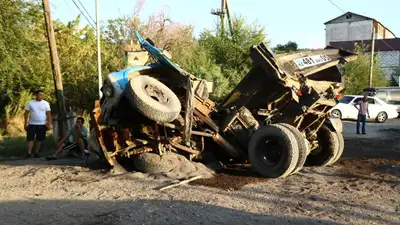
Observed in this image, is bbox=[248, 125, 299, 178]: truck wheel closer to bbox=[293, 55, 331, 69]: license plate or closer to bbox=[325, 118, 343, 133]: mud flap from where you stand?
bbox=[293, 55, 331, 69]: license plate

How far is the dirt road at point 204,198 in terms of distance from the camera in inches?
205

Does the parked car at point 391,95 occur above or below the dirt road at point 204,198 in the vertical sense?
above

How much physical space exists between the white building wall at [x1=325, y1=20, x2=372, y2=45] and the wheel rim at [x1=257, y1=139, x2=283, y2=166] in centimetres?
7157

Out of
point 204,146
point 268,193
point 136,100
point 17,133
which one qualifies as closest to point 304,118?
point 204,146

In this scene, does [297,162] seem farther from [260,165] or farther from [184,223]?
[184,223]

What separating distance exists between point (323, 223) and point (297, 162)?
2585 mm

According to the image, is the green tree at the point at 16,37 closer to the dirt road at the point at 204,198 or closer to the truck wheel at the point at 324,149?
the dirt road at the point at 204,198

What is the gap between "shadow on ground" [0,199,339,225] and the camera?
5051 mm

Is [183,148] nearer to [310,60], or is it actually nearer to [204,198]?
[204,198]

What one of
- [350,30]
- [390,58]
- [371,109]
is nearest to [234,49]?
[371,109]

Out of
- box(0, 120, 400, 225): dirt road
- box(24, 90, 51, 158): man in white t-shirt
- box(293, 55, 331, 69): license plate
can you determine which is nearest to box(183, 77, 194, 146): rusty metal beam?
box(0, 120, 400, 225): dirt road

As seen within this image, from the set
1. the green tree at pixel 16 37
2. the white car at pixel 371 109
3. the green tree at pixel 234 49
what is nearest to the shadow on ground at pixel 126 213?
the green tree at pixel 16 37

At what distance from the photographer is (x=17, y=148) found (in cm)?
1159

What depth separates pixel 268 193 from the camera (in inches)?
255
